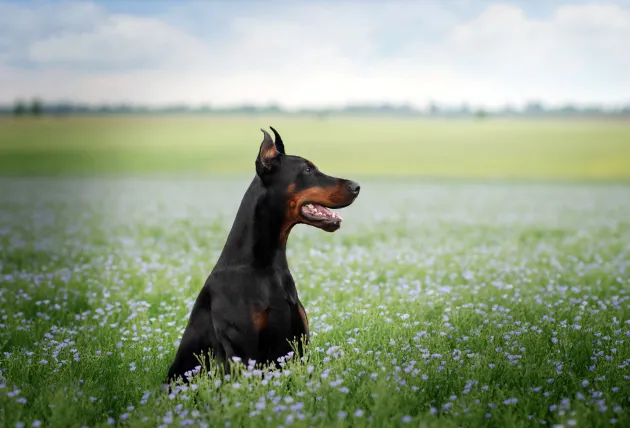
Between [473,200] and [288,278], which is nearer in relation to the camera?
[288,278]

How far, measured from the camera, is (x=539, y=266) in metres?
10.3

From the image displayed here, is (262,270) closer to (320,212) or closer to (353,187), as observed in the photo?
(320,212)

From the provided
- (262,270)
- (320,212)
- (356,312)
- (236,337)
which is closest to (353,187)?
(320,212)

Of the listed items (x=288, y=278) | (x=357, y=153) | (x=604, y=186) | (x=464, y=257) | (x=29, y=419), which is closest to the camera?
(x=29, y=419)

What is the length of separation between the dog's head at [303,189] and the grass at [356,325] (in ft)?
3.27

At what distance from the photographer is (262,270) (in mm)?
4641

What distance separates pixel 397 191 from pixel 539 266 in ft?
53.6

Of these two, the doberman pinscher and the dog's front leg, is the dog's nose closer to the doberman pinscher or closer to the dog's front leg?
the doberman pinscher

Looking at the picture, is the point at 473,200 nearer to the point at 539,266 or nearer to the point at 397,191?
the point at 397,191

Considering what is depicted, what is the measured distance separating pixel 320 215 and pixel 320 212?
3 centimetres

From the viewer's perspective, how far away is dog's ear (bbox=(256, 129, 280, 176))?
450 centimetres

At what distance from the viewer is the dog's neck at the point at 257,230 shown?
4.62 metres

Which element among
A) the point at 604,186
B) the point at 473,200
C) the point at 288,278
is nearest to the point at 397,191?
the point at 473,200

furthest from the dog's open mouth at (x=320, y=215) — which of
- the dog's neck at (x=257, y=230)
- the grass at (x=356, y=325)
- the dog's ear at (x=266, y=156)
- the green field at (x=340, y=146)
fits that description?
the green field at (x=340, y=146)
